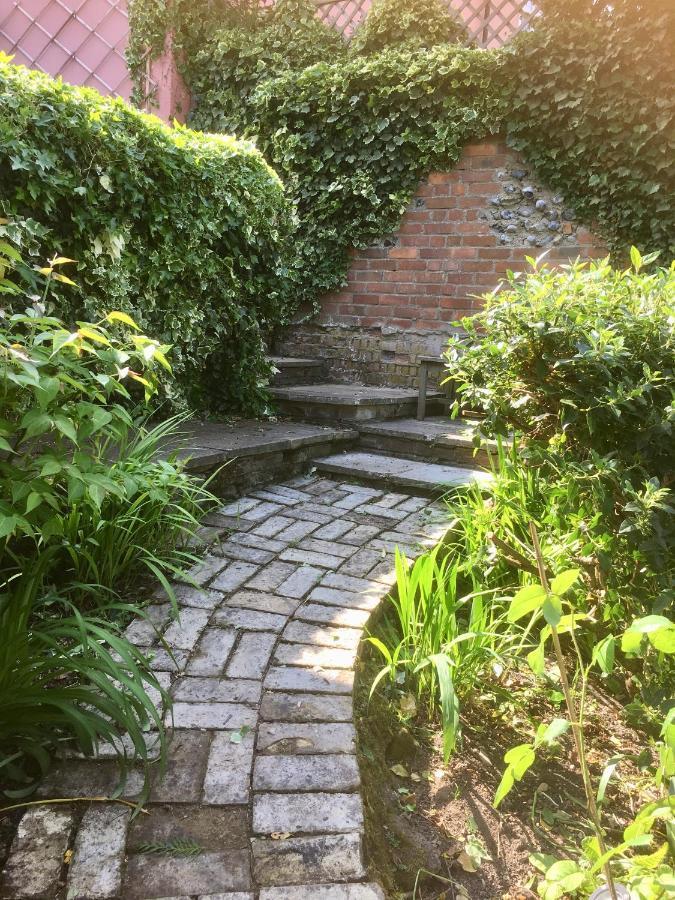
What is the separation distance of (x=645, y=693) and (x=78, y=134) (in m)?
3.00

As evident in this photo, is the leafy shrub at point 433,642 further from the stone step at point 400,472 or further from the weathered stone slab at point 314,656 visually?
the stone step at point 400,472

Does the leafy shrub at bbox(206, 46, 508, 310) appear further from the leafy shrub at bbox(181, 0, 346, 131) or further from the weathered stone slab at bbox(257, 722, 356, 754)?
the weathered stone slab at bbox(257, 722, 356, 754)

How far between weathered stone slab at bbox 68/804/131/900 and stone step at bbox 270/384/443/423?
2.79 m

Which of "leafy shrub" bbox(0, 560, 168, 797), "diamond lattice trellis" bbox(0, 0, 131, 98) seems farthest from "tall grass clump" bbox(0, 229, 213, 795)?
"diamond lattice trellis" bbox(0, 0, 131, 98)

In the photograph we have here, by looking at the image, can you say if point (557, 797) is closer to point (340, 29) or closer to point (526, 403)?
point (526, 403)

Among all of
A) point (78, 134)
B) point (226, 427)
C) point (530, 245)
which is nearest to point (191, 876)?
point (226, 427)

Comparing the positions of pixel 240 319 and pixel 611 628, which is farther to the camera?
pixel 240 319

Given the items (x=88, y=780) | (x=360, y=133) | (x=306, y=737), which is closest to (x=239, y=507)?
(x=306, y=737)

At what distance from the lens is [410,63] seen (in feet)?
15.1

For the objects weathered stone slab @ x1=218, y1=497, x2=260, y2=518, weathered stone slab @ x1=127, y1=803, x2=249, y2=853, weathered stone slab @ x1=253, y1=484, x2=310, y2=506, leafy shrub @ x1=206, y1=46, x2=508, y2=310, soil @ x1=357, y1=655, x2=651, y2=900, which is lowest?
soil @ x1=357, y1=655, x2=651, y2=900

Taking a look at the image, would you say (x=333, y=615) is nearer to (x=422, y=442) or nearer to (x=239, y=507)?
(x=239, y=507)

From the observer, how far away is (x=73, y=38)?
654 cm

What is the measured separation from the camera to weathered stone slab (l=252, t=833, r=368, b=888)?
1.06 m

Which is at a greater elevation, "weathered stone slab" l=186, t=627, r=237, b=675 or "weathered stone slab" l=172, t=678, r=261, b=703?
"weathered stone slab" l=186, t=627, r=237, b=675
